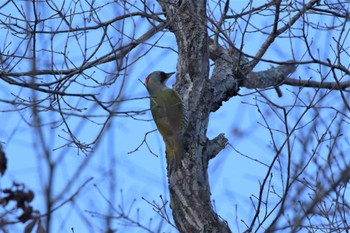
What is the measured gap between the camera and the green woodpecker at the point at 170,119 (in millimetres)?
7410

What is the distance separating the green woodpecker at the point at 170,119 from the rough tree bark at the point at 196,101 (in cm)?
8

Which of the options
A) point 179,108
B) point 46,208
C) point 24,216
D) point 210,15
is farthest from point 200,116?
point 46,208

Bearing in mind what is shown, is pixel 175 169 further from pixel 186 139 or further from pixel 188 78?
pixel 188 78

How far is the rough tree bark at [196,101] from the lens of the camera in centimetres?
700

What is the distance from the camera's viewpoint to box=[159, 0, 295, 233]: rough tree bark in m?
7.00

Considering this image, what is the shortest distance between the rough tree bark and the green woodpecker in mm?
84

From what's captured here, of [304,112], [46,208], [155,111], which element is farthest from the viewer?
[155,111]

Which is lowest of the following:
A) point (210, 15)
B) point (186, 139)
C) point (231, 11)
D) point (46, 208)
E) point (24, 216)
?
point (46, 208)

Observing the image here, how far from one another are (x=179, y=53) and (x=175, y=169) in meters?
1.32

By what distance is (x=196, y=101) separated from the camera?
25.0 feet

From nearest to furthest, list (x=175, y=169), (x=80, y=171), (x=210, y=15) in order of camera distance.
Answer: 1. (x=80, y=171)
2. (x=210, y=15)
3. (x=175, y=169)

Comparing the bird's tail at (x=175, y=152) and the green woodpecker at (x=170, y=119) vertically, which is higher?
the green woodpecker at (x=170, y=119)

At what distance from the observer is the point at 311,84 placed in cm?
878

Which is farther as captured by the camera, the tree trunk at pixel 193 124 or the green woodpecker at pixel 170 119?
the green woodpecker at pixel 170 119
